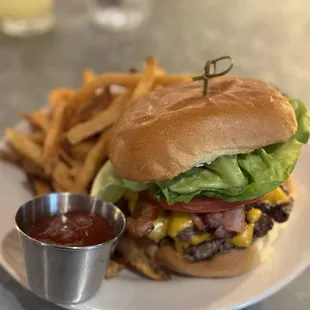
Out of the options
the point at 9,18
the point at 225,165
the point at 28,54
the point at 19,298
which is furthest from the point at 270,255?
the point at 9,18

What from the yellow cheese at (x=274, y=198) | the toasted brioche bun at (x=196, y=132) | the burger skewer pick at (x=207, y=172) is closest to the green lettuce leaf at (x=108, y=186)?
A: the burger skewer pick at (x=207, y=172)

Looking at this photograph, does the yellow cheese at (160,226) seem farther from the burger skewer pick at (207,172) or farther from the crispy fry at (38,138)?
the crispy fry at (38,138)

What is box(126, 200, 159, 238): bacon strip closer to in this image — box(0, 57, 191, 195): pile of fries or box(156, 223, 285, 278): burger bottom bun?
box(156, 223, 285, 278): burger bottom bun

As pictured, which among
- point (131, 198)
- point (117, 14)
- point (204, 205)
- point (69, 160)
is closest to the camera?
point (204, 205)

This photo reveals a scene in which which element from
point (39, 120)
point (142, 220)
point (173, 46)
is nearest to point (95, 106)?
point (39, 120)

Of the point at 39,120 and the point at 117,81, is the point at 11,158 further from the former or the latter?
the point at 117,81
